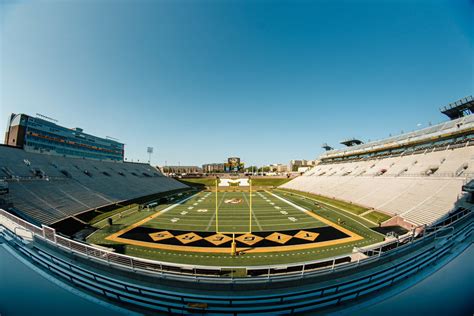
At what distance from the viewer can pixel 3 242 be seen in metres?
6.24

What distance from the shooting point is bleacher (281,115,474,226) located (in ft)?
62.6

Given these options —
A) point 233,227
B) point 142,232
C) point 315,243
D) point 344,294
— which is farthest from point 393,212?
point 142,232

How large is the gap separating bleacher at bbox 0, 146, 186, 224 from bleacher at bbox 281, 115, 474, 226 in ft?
124

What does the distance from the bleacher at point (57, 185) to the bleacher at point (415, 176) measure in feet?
124

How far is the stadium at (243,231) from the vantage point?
457 cm

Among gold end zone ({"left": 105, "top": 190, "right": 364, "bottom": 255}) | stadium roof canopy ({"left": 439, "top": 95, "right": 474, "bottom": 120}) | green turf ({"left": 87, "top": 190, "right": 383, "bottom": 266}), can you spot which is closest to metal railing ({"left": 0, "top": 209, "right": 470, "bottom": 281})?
green turf ({"left": 87, "top": 190, "right": 383, "bottom": 266})

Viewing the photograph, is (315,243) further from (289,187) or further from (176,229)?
(289,187)

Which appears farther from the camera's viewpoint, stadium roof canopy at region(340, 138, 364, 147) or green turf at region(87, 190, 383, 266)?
stadium roof canopy at region(340, 138, 364, 147)

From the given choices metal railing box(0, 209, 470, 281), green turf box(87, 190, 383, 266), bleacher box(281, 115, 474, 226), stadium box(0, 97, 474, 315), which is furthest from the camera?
bleacher box(281, 115, 474, 226)

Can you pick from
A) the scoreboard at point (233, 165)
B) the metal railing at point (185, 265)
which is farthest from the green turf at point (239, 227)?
the scoreboard at point (233, 165)

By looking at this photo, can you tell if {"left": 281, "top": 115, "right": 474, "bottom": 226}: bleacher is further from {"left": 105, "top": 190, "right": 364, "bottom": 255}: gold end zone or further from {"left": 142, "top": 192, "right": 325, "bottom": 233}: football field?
{"left": 142, "top": 192, "right": 325, "bottom": 233}: football field

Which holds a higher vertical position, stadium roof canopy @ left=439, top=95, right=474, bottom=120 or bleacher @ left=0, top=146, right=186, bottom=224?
stadium roof canopy @ left=439, top=95, right=474, bottom=120

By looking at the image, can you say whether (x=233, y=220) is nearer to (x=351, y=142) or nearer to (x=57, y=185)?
(x=57, y=185)

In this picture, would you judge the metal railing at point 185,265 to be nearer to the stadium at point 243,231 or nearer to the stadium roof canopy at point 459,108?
the stadium at point 243,231
